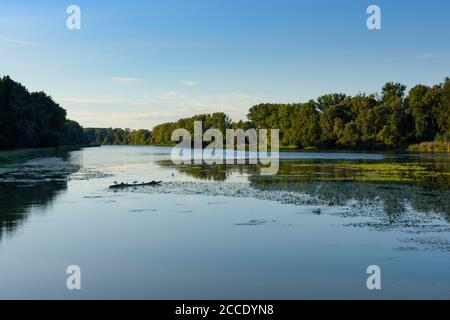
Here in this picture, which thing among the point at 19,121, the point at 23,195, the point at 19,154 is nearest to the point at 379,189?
the point at 23,195

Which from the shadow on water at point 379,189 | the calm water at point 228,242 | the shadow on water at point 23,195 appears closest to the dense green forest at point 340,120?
the shadow on water at point 23,195

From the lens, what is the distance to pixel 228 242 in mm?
19469

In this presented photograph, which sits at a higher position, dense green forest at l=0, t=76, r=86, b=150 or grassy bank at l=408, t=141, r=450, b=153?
dense green forest at l=0, t=76, r=86, b=150

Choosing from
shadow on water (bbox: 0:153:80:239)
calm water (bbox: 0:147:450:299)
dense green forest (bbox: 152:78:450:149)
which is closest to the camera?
calm water (bbox: 0:147:450:299)

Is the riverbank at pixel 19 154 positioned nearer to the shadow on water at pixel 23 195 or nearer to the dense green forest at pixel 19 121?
the dense green forest at pixel 19 121

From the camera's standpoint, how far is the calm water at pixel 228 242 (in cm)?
1401

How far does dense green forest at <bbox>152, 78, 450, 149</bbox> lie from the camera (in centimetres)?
11775

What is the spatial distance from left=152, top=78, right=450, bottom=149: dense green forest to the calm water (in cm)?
8803

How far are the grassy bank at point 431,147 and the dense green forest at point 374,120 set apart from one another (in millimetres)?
2525

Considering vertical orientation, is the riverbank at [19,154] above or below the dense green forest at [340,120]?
below

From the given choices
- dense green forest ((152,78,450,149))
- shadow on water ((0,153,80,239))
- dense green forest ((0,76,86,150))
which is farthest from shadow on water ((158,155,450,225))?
dense green forest ((152,78,450,149))

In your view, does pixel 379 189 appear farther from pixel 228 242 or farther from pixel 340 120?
pixel 340 120

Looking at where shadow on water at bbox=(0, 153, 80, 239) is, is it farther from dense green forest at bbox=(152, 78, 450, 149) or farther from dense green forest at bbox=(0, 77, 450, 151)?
dense green forest at bbox=(152, 78, 450, 149)

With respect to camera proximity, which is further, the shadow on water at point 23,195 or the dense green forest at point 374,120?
the dense green forest at point 374,120
